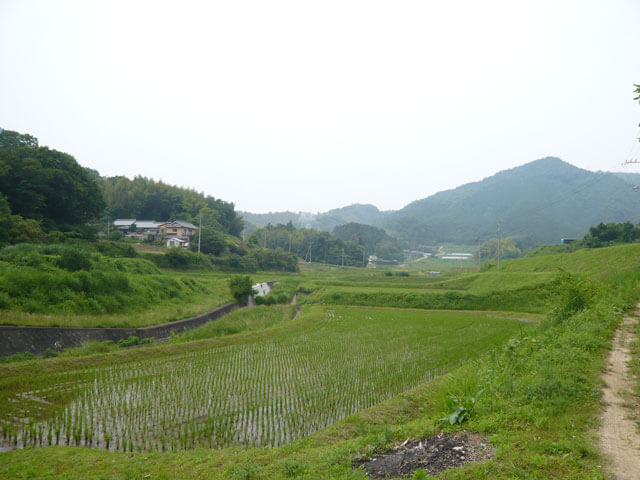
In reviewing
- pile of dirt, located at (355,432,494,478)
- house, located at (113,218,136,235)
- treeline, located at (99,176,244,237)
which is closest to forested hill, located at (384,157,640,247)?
treeline, located at (99,176,244,237)

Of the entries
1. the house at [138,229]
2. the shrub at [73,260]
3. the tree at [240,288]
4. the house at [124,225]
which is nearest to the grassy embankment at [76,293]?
the shrub at [73,260]

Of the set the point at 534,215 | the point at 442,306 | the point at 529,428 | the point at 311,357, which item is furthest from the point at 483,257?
the point at 529,428

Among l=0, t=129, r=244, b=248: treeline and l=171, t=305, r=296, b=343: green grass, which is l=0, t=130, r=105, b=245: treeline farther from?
l=171, t=305, r=296, b=343: green grass

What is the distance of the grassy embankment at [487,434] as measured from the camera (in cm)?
418

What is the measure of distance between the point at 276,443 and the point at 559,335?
312 inches

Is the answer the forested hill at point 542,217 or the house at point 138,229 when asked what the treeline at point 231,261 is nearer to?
the house at point 138,229

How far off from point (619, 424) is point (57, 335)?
17568 millimetres

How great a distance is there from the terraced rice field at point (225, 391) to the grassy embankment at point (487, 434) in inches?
39.4

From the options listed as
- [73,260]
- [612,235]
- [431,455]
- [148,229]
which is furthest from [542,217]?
[431,455]

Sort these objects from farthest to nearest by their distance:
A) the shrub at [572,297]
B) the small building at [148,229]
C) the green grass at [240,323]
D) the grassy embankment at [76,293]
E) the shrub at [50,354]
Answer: the small building at [148,229], the green grass at [240,323], the grassy embankment at [76,293], the shrub at [50,354], the shrub at [572,297]

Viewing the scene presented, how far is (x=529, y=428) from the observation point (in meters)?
4.85

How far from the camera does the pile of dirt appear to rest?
173 inches

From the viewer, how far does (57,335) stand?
14.1m

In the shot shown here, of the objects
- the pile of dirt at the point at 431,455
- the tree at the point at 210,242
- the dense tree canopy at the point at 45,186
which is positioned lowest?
the pile of dirt at the point at 431,455
